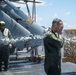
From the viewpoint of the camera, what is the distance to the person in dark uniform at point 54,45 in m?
5.61

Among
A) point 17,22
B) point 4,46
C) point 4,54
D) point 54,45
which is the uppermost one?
point 17,22

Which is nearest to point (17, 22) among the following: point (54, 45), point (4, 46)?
point (4, 46)

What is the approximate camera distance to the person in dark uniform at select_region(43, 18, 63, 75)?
18.4ft

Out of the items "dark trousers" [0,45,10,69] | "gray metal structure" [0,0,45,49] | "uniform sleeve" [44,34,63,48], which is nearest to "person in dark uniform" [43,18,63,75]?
"uniform sleeve" [44,34,63,48]

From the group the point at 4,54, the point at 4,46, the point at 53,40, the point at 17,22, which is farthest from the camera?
the point at 17,22

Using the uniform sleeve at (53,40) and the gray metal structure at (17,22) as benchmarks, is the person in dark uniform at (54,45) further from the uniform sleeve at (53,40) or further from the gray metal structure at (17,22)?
the gray metal structure at (17,22)

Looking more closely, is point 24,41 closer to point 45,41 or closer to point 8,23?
point 8,23

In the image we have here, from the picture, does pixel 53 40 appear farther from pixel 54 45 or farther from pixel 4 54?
pixel 4 54

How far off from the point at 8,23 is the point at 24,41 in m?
2.61

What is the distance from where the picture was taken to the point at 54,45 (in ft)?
18.6

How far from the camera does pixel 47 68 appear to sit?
576 cm

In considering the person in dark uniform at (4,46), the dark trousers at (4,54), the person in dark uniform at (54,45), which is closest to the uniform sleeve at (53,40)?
the person in dark uniform at (54,45)

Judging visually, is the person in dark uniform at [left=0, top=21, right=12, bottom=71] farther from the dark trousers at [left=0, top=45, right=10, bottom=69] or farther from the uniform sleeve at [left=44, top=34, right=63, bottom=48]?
the uniform sleeve at [left=44, top=34, right=63, bottom=48]

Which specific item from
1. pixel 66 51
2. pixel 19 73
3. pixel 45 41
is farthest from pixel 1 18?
pixel 45 41
